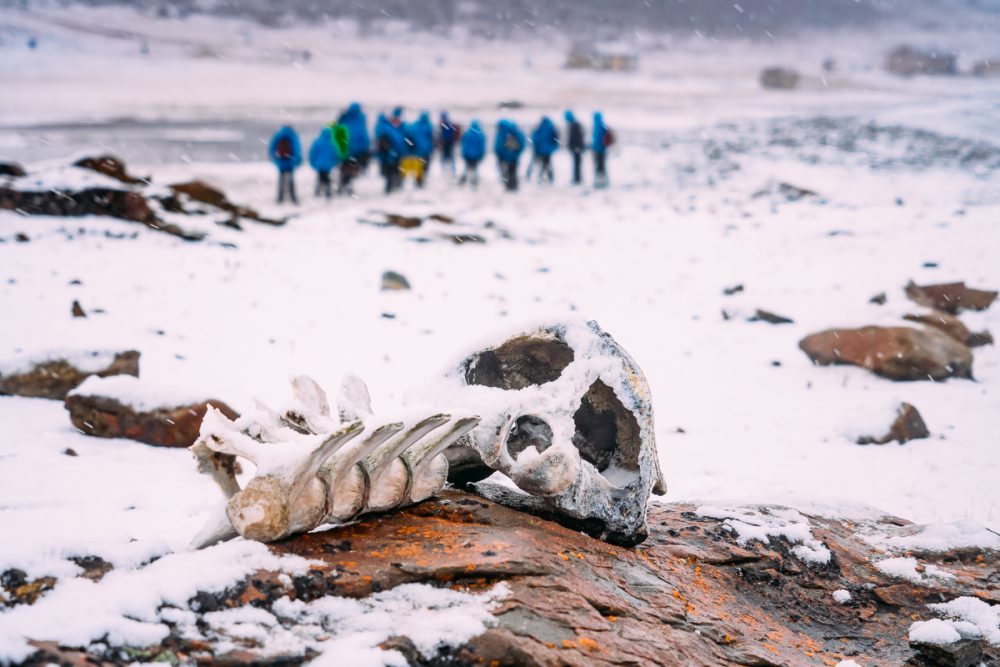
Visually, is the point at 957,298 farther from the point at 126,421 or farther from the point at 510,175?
the point at 510,175

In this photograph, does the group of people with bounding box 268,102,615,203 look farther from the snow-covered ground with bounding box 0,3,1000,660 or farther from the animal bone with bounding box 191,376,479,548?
the animal bone with bounding box 191,376,479,548

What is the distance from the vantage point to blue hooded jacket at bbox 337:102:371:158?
65.3 feet

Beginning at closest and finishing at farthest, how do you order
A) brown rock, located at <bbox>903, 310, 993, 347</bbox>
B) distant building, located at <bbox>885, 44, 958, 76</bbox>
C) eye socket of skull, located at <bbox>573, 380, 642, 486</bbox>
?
eye socket of skull, located at <bbox>573, 380, 642, 486</bbox>, brown rock, located at <bbox>903, 310, 993, 347</bbox>, distant building, located at <bbox>885, 44, 958, 76</bbox>

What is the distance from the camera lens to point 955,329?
926 cm

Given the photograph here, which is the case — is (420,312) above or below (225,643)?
below

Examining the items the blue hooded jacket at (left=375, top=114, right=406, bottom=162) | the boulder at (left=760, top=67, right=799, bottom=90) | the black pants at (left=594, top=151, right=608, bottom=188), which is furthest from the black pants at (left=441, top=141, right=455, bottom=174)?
the boulder at (left=760, top=67, right=799, bottom=90)

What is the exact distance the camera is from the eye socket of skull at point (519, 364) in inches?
159

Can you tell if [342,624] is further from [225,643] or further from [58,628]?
[58,628]

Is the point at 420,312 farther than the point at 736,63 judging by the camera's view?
No

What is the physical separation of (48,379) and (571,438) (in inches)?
184

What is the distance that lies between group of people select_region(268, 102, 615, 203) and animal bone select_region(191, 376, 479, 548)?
577 inches

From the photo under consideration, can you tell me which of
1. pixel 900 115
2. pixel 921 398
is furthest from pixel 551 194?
pixel 900 115

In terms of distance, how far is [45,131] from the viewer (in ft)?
84.4

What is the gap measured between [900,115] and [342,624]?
3850 centimetres
